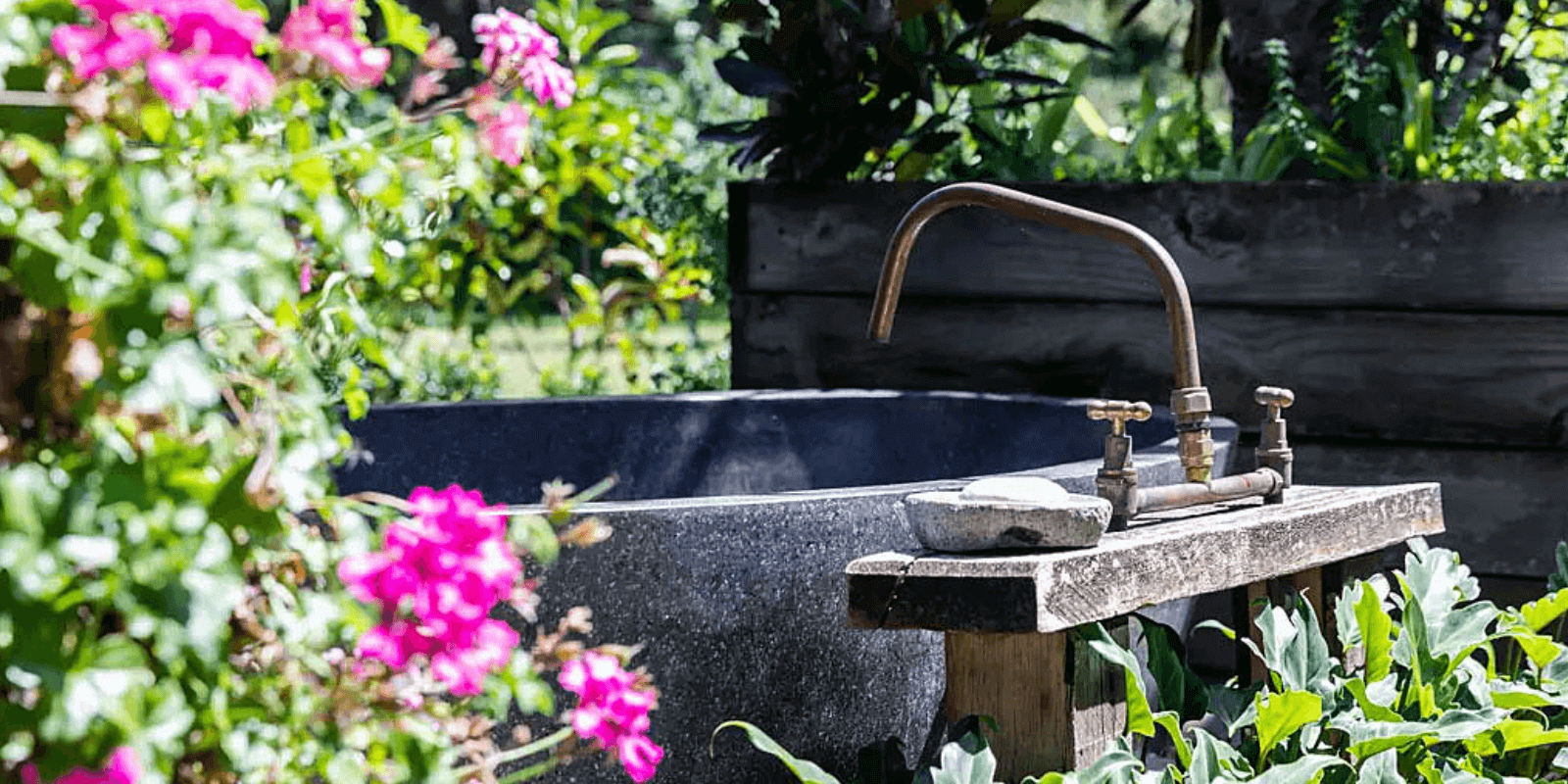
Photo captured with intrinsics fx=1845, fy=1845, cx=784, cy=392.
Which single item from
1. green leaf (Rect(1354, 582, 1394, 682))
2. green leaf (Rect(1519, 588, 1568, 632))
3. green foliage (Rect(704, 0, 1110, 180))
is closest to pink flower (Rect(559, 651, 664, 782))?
green leaf (Rect(1354, 582, 1394, 682))

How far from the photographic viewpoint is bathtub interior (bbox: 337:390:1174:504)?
7.59 ft

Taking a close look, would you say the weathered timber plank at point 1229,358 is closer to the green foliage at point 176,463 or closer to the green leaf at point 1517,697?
the green leaf at point 1517,697

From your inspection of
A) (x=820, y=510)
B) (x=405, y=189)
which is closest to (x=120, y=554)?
(x=405, y=189)

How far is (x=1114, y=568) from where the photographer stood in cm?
142

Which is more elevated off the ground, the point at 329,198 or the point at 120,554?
the point at 329,198

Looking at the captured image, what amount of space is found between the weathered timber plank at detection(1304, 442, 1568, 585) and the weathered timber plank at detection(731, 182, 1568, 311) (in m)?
0.20

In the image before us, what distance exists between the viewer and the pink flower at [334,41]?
0.84 metres

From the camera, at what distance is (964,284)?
8.97 feet

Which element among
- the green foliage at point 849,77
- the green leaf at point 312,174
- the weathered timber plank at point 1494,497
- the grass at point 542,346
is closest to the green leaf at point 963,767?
the green leaf at point 312,174

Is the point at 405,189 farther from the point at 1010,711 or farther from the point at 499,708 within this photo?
the point at 1010,711

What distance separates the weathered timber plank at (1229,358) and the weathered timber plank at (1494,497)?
3 cm

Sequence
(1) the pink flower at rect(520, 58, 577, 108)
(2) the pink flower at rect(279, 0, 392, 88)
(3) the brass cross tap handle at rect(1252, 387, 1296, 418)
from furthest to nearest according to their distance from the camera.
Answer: (3) the brass cross tap handle at rect(1252, 387, 1296, 418) → (1) the pink flower at rect(520, 58, 577, 108) → (2) the pink flower at rect(279, 0, 392, 88)

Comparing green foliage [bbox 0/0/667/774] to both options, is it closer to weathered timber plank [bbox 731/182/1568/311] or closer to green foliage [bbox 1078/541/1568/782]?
green foliage [bbox 1078/541/1568/782]

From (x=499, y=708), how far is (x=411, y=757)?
0.18 feet
